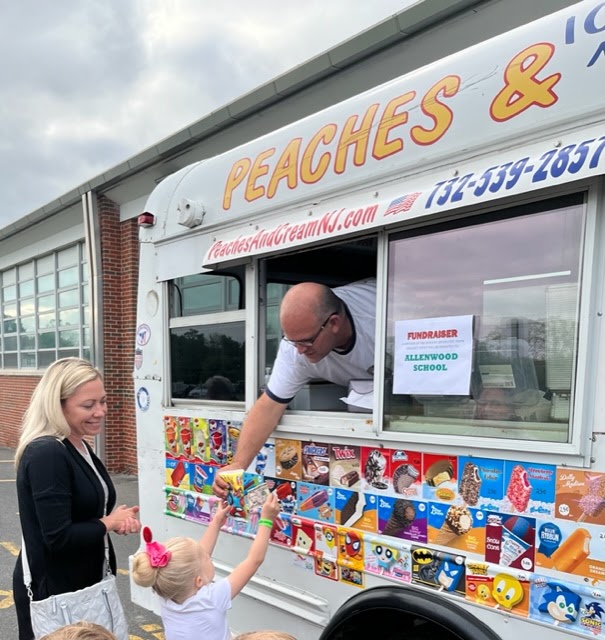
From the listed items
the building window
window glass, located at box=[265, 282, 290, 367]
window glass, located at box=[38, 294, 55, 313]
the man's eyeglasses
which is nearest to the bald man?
the man's eyeglasses

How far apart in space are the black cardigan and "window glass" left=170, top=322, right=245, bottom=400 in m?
0.88

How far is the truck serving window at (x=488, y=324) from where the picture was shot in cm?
176

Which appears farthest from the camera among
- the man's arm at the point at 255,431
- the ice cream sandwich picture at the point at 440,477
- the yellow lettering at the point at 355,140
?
the man's arm at the point at 255,431

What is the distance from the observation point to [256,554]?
7.58 ft

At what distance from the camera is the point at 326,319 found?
2.50 m

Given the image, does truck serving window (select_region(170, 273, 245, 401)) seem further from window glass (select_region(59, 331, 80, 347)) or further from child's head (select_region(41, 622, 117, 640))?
window glass (select_region(59, 331, 80, 347))

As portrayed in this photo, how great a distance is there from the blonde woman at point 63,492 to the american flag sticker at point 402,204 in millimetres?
1375

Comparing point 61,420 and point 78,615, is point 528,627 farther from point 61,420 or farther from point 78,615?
point 61,420

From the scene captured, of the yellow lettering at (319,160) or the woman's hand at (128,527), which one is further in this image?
the yellow lettering at (319,160)

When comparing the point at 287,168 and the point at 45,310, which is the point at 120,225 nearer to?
the point at 45,310

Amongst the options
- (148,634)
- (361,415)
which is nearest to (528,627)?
(361,415)

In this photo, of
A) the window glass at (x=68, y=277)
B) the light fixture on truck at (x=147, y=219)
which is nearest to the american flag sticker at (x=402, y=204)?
the light fixture on truck at (x=147, y=219)

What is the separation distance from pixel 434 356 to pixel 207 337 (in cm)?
145

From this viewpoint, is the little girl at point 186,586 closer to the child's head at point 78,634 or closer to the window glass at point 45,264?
the child's head at point 78,634
